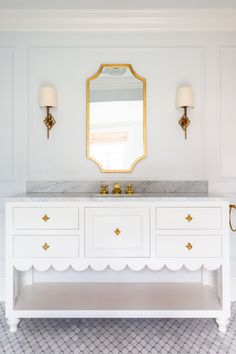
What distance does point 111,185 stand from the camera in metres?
2.35

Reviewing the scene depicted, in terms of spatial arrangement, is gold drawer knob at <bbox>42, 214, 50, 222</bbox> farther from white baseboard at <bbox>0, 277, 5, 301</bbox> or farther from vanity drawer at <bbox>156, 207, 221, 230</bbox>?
white baseboard at <bbox>0, 277, 5, 301</bbox>

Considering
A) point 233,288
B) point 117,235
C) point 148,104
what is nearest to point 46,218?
point 117,235

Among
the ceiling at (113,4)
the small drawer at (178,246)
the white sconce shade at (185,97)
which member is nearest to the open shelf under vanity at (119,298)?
the small drawer at (178,246)

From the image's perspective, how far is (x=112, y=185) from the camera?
2.35 metres

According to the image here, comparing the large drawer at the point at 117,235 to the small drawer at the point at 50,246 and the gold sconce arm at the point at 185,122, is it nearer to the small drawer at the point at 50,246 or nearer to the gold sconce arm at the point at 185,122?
the small drawer at the point at 50,246

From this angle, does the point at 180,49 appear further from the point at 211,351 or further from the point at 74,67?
the point at 211,351

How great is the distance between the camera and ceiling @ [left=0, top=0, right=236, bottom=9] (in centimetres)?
216

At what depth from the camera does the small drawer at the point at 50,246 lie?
1806 millimetres

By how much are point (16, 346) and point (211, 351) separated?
128cm

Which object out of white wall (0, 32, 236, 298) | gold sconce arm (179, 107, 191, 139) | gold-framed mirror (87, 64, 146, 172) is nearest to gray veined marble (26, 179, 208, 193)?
white wall (0, 32, 236, 298)

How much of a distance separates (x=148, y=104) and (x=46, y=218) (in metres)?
1.37

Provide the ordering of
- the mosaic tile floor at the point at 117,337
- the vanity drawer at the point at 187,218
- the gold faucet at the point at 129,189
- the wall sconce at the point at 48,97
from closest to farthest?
1. the mosaic tile floor at the point at 117,337
2. the vanity drawer at the point at 187,218
3. the gold faucet at the point at 129,189
4. the wall sconce at the point at 48,97

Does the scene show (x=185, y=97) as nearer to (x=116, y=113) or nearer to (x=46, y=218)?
(x=116, y=113)

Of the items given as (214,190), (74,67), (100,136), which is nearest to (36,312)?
(100,136)
